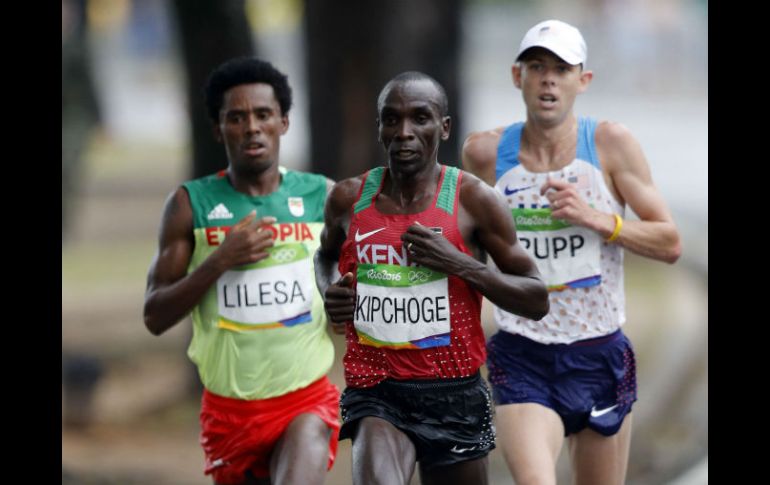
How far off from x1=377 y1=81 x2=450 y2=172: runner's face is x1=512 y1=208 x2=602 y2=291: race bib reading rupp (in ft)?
3.29

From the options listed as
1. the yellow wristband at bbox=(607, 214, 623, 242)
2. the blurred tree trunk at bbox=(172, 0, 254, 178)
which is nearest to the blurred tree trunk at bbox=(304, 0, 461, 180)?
the blurred tree trunk at bbox=(172, 0, 254, 178)

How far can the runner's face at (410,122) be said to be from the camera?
4.73 meters

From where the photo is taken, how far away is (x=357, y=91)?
1191cm

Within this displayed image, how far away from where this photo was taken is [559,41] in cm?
552

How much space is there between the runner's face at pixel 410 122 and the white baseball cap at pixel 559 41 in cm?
92

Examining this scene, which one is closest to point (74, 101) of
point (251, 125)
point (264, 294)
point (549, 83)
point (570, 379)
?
point (251, 125)

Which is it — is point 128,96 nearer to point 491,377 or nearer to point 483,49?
point 483,49

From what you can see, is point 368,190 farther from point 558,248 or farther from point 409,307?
point 558,248

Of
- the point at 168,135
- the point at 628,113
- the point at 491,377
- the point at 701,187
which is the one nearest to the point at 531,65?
the point at 491,377

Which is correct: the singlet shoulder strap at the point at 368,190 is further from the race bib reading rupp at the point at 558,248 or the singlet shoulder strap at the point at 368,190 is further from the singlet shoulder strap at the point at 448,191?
the race bib reading rupp at the point at 558,248

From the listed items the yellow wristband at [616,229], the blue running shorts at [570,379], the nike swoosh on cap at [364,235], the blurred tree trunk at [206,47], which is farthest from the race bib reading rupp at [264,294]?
the blurred tree trunk at [206,47]

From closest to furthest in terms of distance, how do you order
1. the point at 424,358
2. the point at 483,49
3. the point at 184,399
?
the point at 424,358, the point at 184,399, the point at 483,49

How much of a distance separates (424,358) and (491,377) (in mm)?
986

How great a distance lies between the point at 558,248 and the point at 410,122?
1.23 m
